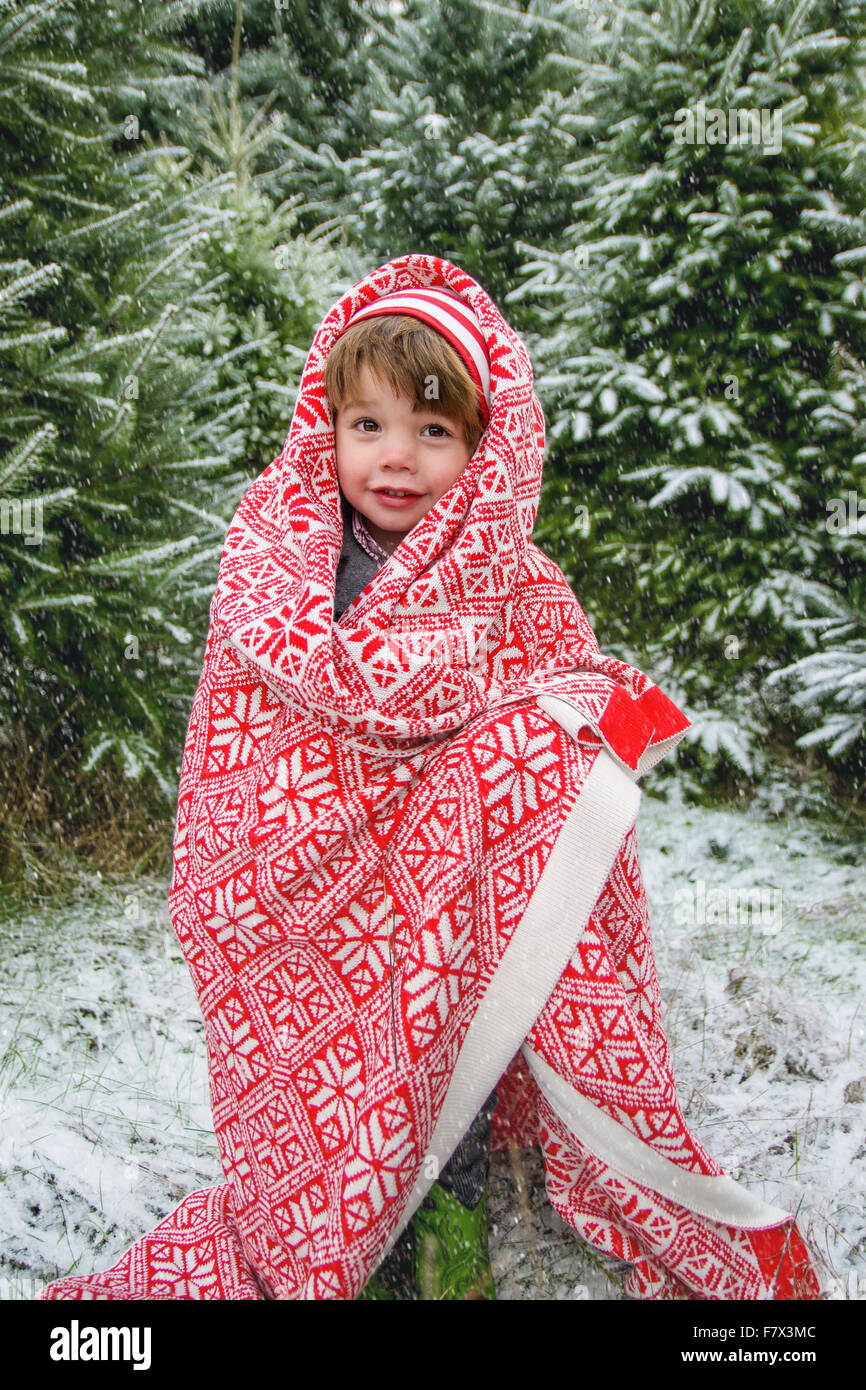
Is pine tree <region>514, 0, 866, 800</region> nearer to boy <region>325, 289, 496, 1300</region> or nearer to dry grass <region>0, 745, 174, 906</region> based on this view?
dry grass <region>0, 745, 174, 906</region>

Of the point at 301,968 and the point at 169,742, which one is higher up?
the point at 169,742

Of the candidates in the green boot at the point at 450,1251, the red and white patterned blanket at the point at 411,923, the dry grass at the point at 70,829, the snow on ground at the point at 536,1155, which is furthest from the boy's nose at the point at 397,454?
the dry grass at the point at 70,829

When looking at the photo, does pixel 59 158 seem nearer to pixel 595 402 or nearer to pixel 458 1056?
pixel 595 402

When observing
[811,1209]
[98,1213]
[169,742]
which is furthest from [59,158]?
[811,1209]

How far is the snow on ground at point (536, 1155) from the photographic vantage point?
2.01m

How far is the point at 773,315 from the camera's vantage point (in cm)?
365

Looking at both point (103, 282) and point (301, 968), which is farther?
point (103, 282)

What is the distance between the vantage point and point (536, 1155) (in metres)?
2.05

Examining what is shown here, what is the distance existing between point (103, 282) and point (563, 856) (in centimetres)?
258

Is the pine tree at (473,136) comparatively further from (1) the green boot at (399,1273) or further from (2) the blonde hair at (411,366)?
(1) the green boot at (399,1273)

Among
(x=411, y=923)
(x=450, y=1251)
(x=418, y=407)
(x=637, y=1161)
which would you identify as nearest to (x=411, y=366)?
(x=418, y=407)

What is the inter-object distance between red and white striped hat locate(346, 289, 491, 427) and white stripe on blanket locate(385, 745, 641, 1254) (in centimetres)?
73

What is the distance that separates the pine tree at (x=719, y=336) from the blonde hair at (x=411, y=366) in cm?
209
